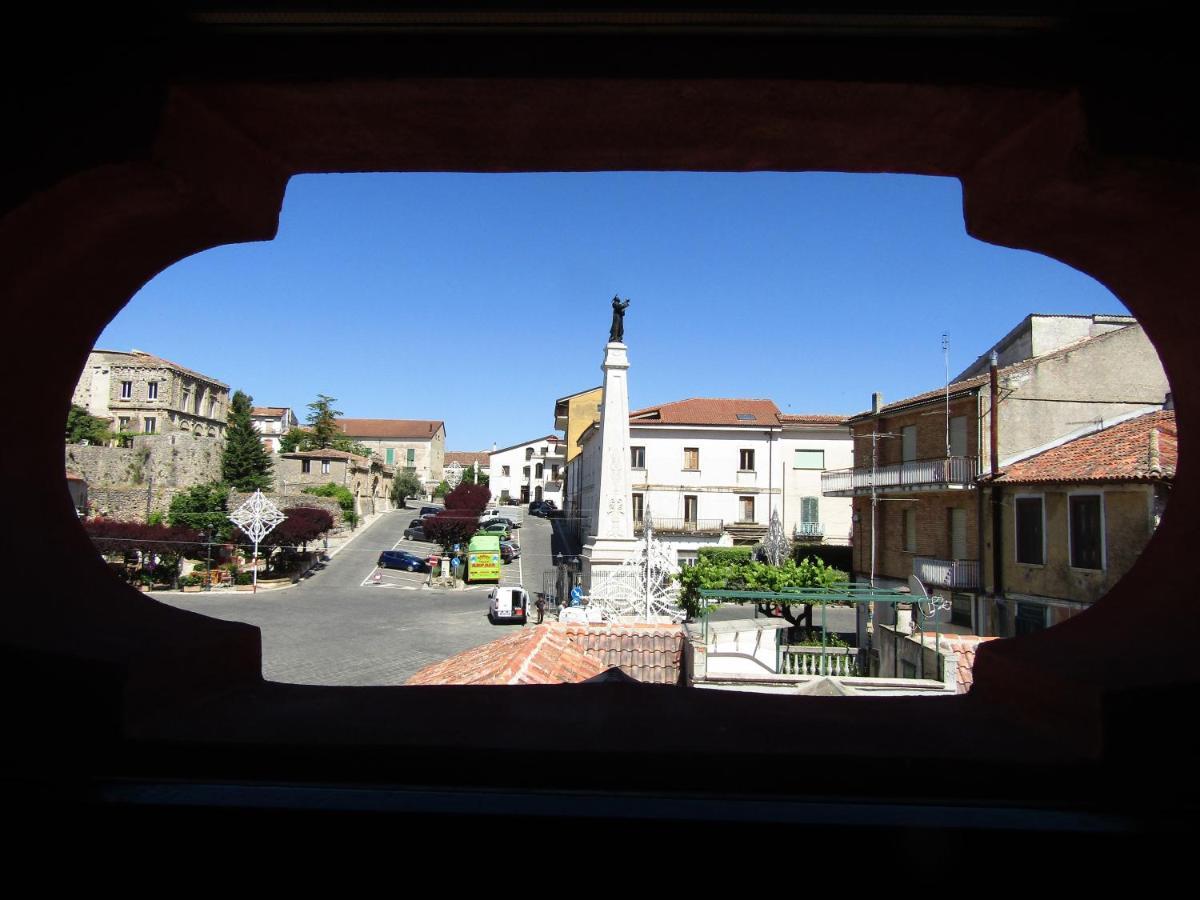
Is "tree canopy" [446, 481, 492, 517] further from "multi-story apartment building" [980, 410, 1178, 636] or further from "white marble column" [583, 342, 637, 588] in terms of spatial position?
"multi-story apartment building" [980, 410, 1178, 636]

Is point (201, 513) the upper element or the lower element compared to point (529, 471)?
lower

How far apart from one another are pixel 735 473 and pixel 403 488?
3543 cm

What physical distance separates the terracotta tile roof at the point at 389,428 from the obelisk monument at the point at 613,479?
64.4m

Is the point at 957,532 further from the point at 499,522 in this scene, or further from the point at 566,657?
the point at 499,522

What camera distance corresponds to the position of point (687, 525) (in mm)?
38938

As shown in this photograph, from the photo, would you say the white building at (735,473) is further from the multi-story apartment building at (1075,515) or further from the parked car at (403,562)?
the multi-story apartment building at (1075,515)

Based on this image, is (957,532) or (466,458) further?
(466,458)

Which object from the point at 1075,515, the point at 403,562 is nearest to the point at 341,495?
the point at 403,562

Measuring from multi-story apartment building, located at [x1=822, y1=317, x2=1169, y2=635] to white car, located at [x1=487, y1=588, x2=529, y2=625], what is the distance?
35.5 feet

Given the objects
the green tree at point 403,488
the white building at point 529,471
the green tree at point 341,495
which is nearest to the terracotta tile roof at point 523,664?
the green tree at point 341,495

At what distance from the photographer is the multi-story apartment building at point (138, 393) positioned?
49.1 m

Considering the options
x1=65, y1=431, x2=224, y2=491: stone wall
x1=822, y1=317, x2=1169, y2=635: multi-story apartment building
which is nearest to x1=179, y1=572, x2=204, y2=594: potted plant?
x1=65, y1=431, x2=224, y2=491: stone wall

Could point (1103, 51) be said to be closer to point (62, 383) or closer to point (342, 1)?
point (342, 1)

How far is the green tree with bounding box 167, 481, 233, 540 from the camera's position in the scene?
3228cm
